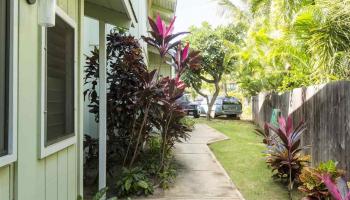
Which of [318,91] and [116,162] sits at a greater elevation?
[318,91]

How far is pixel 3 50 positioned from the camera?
2129mm

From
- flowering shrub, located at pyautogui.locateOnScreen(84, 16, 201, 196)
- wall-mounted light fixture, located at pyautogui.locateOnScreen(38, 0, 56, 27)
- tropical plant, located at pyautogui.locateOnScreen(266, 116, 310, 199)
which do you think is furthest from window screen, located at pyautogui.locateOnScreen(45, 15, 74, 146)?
tropical plant, located at pyautogui.locateOnScreen(266, 116, 310, 199)

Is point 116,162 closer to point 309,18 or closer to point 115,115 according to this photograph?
point 115,115

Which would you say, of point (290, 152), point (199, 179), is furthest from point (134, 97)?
point (290, 152)

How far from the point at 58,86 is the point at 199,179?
5.19 m

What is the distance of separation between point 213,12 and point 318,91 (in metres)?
16.7

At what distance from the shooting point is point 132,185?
22.1 feet

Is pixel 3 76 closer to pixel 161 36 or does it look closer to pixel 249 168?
pixel 161 36

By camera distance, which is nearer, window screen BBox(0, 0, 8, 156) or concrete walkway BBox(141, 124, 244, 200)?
window screen BBox(0, 0, 8, 156)

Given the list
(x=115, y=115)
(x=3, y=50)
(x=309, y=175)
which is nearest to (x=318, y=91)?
(x=309, y=175)

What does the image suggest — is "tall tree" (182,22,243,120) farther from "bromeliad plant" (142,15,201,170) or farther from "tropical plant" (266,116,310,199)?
"tropical plant" (266,116,310,199)

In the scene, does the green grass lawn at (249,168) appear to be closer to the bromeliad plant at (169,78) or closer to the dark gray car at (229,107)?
the bromeliad plant at (169,78)

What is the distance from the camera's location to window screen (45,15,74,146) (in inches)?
120

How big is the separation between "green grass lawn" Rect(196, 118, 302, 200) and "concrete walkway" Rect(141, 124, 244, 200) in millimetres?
207
